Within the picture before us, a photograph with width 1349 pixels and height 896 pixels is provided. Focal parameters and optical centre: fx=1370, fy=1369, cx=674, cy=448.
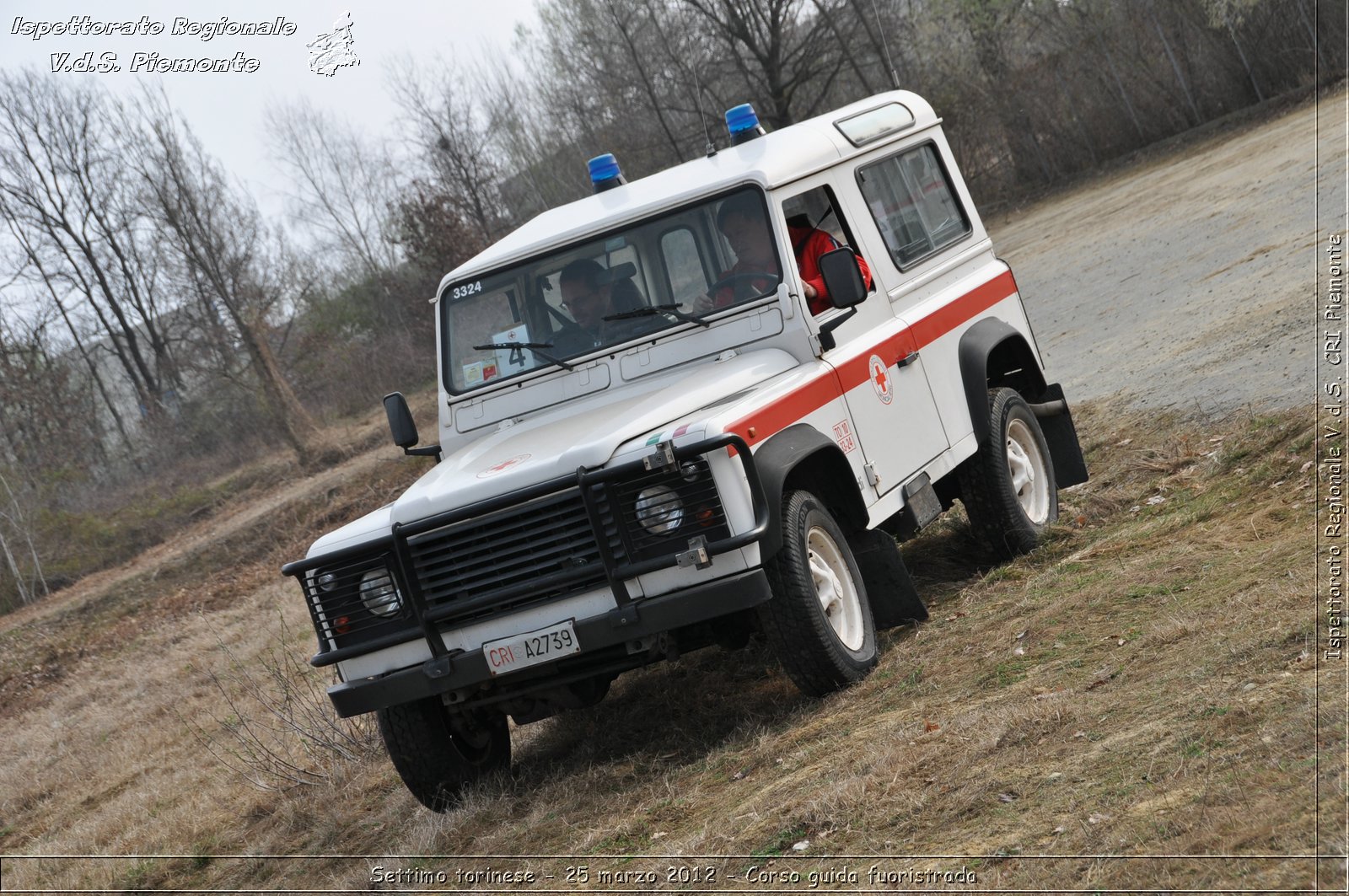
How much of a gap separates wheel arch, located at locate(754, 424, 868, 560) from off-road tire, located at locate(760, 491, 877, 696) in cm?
13

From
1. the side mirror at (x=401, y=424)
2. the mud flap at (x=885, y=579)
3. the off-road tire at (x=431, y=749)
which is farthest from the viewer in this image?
the side mirror at (x=401, y=424)

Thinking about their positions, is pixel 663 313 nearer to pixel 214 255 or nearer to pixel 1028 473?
pixel 1028 473

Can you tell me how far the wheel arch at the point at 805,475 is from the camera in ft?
17.1

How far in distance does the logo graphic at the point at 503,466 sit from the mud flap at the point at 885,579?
5.32 feet

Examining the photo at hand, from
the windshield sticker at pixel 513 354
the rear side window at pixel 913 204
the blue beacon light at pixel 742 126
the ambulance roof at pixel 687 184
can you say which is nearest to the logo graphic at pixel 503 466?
the windshield sticker at pixel 513 354

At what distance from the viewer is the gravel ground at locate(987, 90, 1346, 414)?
32.1ft

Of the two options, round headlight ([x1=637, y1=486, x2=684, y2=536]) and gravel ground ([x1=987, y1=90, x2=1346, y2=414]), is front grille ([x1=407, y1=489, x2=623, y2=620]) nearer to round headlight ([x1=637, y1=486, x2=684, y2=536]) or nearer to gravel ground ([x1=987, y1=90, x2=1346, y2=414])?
round headlight ([x1=637, y1=486, x2=684, y2=536])

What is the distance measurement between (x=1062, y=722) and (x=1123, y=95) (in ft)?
94.4

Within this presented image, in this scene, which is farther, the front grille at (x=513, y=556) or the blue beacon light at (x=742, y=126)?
the blue beacon light at (x=742, y=126)

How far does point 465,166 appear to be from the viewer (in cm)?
3866

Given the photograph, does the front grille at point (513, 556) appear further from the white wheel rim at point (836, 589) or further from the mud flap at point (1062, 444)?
the mud flap at point (1062, 444)

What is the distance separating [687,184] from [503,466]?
76.7 inches

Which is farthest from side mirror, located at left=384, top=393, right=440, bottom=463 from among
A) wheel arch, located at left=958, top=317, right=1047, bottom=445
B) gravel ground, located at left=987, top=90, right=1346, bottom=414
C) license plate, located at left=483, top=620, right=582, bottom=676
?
gravel ground, located at left=987, top=90, right=1346, bottom=414

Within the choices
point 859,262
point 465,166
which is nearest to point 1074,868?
point 859,262
